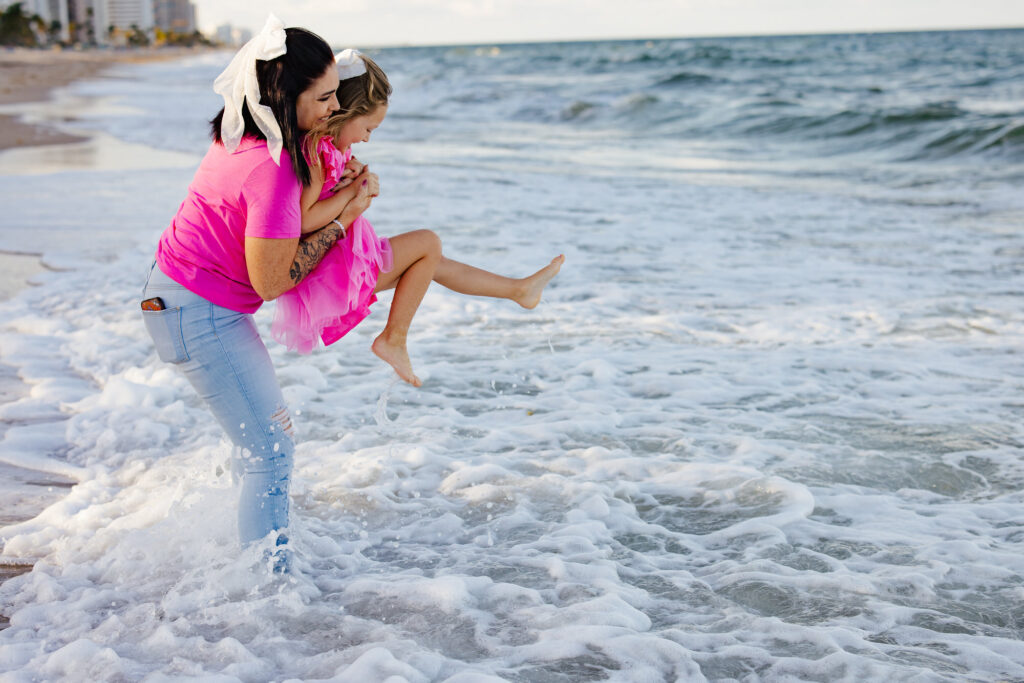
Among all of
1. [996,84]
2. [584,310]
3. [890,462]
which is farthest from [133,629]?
[996,84]

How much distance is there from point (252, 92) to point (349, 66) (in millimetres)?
340

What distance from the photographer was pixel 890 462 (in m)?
4.41

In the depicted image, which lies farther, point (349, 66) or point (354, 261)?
point (354, 261)

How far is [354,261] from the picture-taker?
3.01 metres

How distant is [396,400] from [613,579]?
2293mm

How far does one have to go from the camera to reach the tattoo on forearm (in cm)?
282

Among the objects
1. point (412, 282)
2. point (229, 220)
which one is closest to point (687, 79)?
point (412, 282)

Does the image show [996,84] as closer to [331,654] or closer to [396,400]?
[396,400]

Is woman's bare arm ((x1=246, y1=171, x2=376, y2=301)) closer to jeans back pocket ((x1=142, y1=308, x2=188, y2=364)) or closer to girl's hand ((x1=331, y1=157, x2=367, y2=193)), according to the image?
girl's hand ((x1=331, y1=157, x2=367, y2=193))

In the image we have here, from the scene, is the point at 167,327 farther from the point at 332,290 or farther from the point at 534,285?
the point at 534,285

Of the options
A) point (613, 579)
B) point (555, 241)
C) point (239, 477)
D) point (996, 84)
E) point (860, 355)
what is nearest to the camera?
point (239, 477)

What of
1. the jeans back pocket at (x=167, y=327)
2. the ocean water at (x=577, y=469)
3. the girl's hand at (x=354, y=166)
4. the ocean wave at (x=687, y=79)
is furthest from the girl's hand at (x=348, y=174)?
the ocean wave at (x=687, y=79)

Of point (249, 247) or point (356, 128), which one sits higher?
point (356, 128)

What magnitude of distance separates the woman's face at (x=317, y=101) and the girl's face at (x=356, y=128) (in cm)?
13
